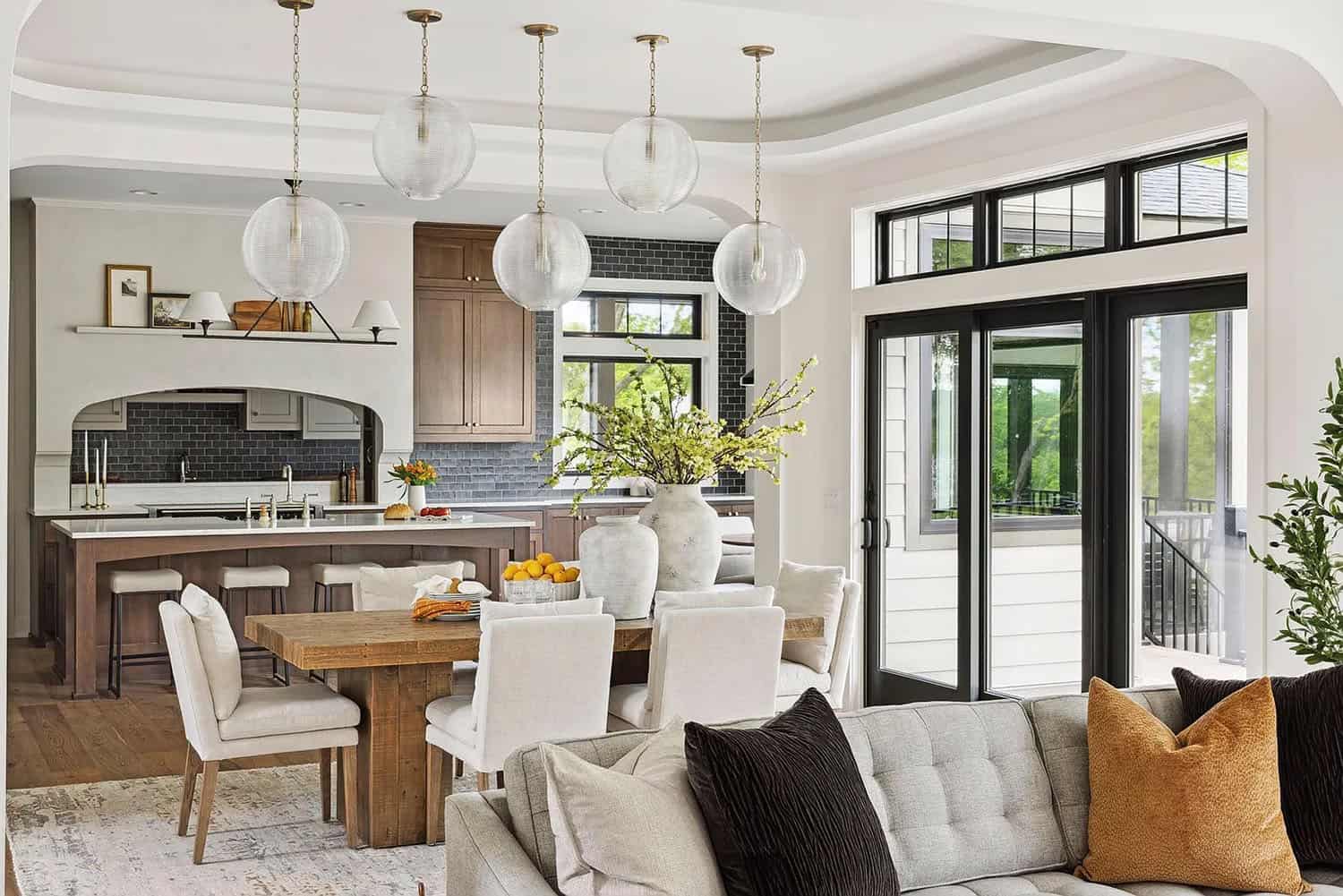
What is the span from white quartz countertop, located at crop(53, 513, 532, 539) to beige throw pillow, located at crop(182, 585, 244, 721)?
124 inches

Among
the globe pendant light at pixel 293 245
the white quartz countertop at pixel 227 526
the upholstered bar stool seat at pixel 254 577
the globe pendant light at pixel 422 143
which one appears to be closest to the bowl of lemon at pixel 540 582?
the globe pendant light at pixel 293 245

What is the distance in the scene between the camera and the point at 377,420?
964 cm

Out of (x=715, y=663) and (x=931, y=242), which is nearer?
(x=715, y=663)

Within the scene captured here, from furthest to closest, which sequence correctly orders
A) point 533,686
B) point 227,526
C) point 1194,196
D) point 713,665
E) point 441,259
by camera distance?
point 441,259 < point 227,526 < point 1194,196 < point 713,665 < point 533,686

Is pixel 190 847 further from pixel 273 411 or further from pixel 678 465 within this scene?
pixel 273 411

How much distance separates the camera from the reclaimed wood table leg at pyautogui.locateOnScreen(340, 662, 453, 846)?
15.1 ft

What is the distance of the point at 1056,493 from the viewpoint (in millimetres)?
5824

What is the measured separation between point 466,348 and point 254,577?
281cm

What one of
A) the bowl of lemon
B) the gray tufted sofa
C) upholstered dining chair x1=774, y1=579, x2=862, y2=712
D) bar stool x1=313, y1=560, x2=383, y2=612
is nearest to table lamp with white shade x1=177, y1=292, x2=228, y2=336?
bar stool x1=313, y1=560, x2=383, y2=612

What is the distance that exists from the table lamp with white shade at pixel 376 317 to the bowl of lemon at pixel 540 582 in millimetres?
3985

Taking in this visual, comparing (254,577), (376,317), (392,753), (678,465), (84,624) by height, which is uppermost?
(376,317)

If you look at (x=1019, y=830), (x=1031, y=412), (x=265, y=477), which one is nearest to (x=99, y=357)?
(x=265, y=477)

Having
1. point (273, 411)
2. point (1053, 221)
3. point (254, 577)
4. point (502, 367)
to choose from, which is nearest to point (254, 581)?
point (254, 577)

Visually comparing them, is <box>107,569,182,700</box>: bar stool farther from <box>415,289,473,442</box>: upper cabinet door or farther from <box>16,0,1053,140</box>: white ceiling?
<box>16,0,1053,140</box>: white ceiling
